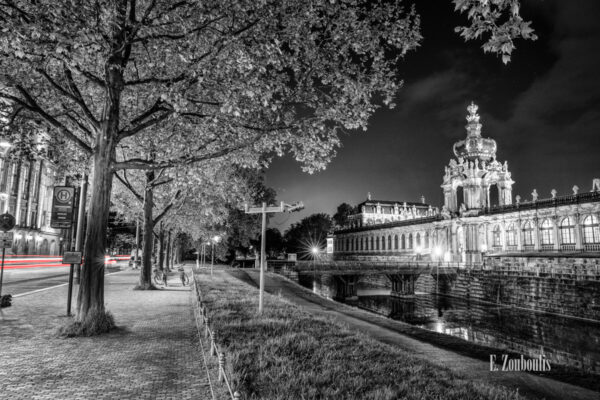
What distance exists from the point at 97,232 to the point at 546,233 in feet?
176

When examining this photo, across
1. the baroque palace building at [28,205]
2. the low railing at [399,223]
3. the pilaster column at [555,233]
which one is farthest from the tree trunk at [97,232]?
the low railing at [399,223]

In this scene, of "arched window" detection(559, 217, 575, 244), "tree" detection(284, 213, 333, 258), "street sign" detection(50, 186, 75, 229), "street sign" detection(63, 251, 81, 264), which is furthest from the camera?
"tree" detection(284, 213, 333, 258)

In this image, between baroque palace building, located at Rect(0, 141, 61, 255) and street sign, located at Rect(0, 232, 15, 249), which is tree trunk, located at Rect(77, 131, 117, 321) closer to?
street sign, located at Rect(0, 232, 15, 249)

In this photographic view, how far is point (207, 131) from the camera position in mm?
13273

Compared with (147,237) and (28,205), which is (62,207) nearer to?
(147,237)

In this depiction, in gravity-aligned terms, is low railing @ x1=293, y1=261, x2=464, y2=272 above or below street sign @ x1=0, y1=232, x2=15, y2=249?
below

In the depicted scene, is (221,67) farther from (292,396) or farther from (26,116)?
(292,396)

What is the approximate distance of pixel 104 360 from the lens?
753cm

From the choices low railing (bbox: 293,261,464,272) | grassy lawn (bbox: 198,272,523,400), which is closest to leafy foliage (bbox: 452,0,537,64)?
grassy lawn (bbox: 198,272,523,400)

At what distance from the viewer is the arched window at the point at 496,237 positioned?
183ft

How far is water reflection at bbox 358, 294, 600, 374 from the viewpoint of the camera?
22344mm

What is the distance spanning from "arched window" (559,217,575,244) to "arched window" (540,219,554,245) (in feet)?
4.56

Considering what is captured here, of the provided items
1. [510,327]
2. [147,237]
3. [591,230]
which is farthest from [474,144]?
[147,237]

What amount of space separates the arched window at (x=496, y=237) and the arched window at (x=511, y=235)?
1.32m
